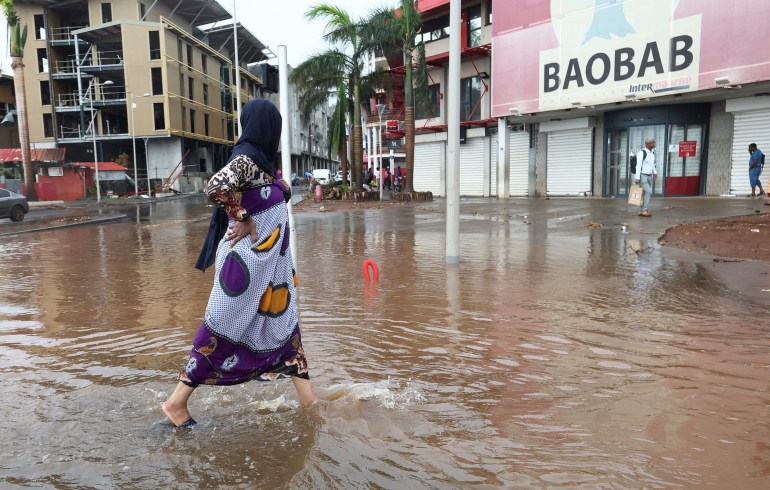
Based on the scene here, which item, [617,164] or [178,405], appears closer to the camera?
[178,405]

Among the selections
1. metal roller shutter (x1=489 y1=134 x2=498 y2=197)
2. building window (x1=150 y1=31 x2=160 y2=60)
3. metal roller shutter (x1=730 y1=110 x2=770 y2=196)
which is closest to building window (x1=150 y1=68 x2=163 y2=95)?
building window (x1=150 y1=31 x2=160 y2=60)

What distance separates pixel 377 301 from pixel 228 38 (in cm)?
6021

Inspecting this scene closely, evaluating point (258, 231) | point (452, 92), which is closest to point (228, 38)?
point (452, 92)

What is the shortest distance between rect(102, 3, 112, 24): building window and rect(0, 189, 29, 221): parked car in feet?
106

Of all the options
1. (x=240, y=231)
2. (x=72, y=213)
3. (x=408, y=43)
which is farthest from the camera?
(x=72, y=213)

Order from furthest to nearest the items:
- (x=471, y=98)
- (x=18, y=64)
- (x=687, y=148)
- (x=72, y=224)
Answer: (x=18, y=64)
(x=471, y=98)
(x=687, y=148)
(x=72, y=224)

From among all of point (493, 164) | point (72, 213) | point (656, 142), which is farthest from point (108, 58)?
point (656, 142)

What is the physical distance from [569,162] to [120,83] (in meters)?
40.8

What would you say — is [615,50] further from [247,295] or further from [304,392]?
[247,295]

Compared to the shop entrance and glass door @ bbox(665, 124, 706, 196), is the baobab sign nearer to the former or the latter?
the shop entrance

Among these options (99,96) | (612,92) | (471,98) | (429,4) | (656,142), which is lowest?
(656,142)

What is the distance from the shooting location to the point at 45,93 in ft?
162

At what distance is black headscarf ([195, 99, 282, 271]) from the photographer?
120 inches

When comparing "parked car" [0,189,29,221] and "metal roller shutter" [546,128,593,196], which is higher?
"metal roller shutter" [546,128,593,196]
